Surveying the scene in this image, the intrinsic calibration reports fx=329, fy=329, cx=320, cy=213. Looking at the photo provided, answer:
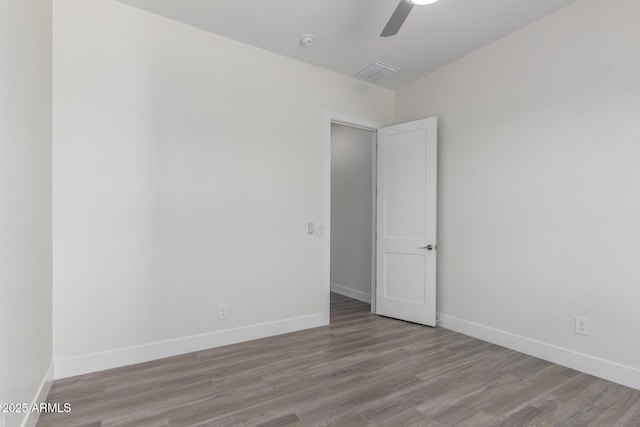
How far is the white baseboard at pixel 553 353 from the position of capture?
2367mm

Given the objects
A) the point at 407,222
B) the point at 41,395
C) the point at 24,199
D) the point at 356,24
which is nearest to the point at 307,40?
the point at 356,24

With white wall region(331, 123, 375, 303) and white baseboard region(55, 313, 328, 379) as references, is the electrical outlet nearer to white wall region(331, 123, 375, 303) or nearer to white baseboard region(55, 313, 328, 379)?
white baseboard region(55, 313, 328, 379)

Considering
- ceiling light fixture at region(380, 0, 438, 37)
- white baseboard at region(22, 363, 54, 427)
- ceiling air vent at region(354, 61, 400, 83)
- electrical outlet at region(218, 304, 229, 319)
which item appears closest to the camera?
white baseboard at region(22, 363, 54, 427)

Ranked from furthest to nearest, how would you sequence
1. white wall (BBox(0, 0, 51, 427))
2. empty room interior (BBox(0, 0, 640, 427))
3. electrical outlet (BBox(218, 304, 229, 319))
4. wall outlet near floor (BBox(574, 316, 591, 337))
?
electrical outlet (BBox(218, 304, 229, 319)) < wall outlet near floor (BBox(574, 316, 591, 337)) < empty room interior (BBox(0, 0, 640, 427)) < white wall (BBox(0, 0, 51, 427))

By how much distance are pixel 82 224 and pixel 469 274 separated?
3518 mm

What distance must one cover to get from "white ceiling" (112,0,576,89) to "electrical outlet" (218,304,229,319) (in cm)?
253

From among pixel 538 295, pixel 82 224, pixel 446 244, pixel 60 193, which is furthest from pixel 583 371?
pixel 60 193

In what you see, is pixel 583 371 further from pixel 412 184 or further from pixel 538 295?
pixel 412 184

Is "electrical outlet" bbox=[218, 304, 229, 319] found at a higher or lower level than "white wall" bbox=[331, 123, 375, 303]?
lower

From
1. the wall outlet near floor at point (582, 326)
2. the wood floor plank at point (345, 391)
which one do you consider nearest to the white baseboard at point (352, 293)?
the wood floor plank at point (345, 391)

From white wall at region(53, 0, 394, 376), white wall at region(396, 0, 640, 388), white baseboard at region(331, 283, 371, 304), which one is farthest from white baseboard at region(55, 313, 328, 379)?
white wall at region(396, 0, 640, 388)

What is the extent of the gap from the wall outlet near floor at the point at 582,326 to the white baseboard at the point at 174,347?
2.29 metres

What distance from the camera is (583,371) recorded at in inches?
101

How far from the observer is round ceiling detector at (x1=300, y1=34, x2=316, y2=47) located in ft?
10.0
